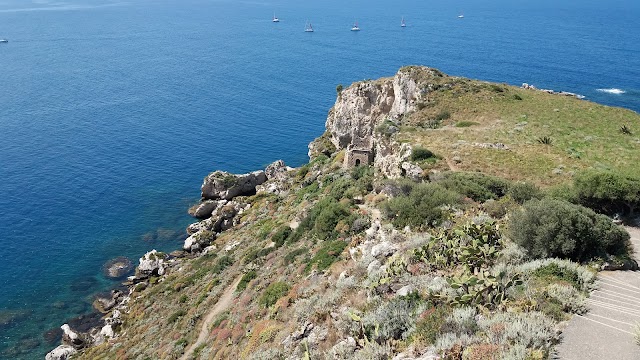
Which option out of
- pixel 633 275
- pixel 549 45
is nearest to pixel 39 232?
pixel 633 275

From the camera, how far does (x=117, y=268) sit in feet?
182

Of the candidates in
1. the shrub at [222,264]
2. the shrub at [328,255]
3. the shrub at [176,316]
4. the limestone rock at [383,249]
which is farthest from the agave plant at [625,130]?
the shrub at [176,316]

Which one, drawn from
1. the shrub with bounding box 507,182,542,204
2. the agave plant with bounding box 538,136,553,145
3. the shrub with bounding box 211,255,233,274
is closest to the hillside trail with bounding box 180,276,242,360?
the shrub with bounding box 211,255,233,274

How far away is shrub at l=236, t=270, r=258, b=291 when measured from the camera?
35.0m

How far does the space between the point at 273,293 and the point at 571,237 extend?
659 inches

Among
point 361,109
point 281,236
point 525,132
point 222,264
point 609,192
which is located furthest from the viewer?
point 361,109

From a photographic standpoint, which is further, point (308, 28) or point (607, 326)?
point (308, 28)

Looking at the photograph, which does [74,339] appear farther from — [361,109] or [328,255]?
[361,109]

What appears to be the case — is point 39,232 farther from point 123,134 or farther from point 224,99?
point 224,99

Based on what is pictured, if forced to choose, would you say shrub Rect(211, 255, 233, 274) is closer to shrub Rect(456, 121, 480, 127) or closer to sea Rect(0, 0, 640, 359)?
sea Rect(0, 0, 640, 359)

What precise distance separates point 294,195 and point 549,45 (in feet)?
427

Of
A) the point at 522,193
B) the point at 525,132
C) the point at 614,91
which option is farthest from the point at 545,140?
the point at 614,91

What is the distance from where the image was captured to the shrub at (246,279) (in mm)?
35031

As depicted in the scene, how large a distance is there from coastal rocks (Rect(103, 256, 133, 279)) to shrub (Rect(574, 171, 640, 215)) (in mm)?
49329
